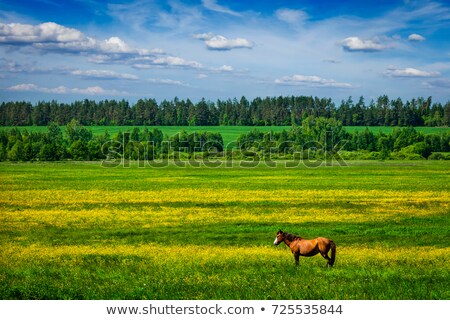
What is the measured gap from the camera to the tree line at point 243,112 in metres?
27.1

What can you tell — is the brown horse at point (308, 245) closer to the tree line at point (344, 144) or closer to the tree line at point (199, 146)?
the tree line at point (344, 144)

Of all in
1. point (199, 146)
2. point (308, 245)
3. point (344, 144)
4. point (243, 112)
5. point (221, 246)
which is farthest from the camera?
point (199, 146)

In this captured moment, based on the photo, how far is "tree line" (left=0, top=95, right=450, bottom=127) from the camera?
27094 millimetres

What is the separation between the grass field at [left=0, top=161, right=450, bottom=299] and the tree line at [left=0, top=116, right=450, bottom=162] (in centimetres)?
2237

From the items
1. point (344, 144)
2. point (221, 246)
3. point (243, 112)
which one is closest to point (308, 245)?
point (221, 246)

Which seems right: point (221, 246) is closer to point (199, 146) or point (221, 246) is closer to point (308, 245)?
point (308, 245)

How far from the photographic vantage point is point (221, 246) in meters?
15.9

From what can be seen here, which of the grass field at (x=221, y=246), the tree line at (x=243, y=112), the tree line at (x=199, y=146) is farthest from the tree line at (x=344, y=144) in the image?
the grass field at (x=221, y=246)

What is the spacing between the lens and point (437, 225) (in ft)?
67.3

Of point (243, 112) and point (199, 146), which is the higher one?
point (243, 112)

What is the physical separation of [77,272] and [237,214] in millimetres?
13629

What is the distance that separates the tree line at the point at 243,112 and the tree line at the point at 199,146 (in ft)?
51.9

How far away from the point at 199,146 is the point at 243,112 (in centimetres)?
5171
